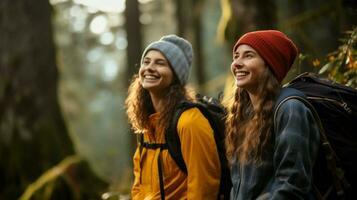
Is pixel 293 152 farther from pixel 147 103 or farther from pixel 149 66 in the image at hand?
pixel 147 103

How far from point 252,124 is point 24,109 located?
7596 mm

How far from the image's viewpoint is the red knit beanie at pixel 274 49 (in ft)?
13.0

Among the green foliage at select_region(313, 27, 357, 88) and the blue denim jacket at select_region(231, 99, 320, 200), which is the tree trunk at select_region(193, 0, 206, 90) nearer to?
the green foliage at select_region(313, 27, 357, 88)

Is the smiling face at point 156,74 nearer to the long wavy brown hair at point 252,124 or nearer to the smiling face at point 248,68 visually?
the long wavy brown hair at point 252,124

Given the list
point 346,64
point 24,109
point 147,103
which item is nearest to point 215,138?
point 147,103

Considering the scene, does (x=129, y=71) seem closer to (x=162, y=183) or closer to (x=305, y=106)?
(x=162, y=183)

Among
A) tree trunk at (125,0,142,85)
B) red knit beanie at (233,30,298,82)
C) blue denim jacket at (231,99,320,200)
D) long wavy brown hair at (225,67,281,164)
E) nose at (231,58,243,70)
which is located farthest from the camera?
tree trunk at (125,0,142,85)

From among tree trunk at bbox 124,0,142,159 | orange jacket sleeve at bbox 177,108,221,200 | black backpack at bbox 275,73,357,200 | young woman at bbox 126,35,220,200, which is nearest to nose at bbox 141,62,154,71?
young woman at bbox 126,35,220,200

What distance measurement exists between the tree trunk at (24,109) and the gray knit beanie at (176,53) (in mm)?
5925

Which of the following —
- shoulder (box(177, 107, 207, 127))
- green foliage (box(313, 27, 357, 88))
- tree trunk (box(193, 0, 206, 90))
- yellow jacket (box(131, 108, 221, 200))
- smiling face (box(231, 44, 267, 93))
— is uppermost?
smiling face (box(231, 44, 267, 93))

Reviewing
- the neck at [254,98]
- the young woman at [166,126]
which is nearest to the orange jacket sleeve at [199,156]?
the young woman at [166,126]

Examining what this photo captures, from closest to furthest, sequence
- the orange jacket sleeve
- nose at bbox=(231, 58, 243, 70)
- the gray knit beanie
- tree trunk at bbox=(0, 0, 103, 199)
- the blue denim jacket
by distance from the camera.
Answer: the blue denim jacket < nose at bbox=(231, 58, 243, 70) < the orange jacket sleeve < the gray knit beanie < tree trunk at bbox=(0, 0, 103, 199)

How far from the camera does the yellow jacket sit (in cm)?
473

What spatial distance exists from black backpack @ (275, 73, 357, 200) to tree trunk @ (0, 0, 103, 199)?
25.3 feet
